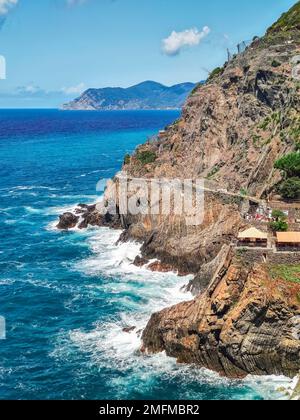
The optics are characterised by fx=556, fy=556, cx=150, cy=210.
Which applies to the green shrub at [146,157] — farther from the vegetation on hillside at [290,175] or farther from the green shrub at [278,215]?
the green shrub at [278,215]

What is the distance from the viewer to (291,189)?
193 feet

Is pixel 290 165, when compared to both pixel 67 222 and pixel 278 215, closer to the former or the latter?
pixel 278 215

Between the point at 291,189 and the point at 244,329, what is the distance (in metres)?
21.5

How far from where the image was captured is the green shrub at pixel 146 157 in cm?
9494

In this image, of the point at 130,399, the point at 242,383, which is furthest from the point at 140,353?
the point at 242,383

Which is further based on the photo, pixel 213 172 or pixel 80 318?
pixel 213 172

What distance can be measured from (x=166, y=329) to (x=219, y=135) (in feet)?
146

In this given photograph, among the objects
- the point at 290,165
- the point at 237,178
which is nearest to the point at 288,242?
the point at 290,165

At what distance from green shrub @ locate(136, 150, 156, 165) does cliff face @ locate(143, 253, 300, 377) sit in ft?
170

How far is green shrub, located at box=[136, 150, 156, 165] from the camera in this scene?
9494 cm

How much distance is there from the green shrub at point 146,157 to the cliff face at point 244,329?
2040 inches

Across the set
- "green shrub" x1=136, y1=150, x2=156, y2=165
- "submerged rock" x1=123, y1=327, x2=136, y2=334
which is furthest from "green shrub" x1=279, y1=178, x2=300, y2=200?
"green shrub" x1=136, y1=150, x2=156, y2=165

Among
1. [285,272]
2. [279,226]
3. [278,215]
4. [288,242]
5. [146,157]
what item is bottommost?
[285,272]

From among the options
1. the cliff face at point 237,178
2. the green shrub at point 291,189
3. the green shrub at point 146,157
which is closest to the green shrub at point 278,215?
the cliff face at point 237,178
